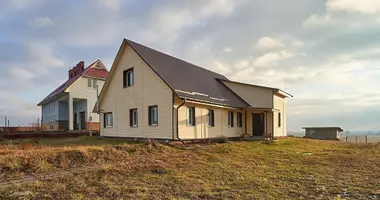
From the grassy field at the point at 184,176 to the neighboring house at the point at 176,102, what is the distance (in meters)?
4.39

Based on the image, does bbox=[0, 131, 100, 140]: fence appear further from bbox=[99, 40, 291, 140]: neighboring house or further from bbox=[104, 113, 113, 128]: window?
bbox=[99, 40, 291, 140]: neighboring house

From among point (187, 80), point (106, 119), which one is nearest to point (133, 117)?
point (106, 119)

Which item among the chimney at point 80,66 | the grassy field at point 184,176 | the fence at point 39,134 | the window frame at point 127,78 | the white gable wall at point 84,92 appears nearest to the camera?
the grassy field at point 184,176

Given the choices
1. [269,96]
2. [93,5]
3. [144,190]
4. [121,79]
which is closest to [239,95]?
[269,96]

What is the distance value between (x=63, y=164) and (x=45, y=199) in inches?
142

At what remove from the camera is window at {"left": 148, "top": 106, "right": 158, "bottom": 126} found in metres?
17.7

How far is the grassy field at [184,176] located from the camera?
661 centimetres

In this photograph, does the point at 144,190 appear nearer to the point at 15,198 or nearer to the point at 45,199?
the point at 45,199

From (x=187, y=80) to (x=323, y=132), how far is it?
21.2 meters

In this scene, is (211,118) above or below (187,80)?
below

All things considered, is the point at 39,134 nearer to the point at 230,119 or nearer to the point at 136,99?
the point at 136,99

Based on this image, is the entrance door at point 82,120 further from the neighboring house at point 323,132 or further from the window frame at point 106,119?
the neighboring house at point 323,132

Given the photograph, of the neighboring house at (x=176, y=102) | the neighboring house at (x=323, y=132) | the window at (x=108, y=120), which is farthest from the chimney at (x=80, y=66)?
the neighboring house at (x=323, y=132)

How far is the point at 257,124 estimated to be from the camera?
924 inches
